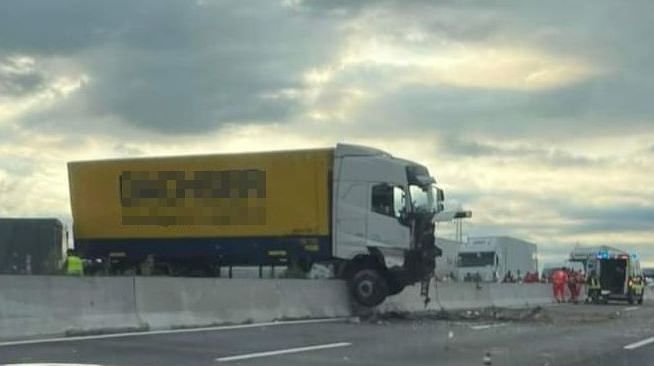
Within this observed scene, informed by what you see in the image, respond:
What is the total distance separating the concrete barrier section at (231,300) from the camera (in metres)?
17.5

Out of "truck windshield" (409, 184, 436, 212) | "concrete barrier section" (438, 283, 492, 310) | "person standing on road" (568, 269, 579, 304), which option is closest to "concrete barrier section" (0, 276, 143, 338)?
"truck windshield" (409, 184, 436, 212)

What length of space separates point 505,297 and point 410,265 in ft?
45.1

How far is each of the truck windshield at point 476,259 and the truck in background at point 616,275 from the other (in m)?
7.05

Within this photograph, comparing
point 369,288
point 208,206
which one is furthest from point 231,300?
point 208,206

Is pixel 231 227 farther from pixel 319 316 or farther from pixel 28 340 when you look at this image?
pixel 28 340

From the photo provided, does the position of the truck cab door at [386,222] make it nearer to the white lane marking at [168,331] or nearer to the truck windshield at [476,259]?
the white lane marking at [168,331]

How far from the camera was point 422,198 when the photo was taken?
1054 inches

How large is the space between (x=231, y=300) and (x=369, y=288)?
5995 millimetres

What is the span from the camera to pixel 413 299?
28.5m

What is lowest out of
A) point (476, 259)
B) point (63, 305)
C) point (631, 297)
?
point (631, 297)

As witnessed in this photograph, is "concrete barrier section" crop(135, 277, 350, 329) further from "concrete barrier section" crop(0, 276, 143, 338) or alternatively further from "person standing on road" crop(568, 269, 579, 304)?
"person standing on road" crop(568, 269, 579, 304)

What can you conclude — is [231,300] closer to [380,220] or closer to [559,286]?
[380,220]

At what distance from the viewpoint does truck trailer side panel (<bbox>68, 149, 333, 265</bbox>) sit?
27172 mm

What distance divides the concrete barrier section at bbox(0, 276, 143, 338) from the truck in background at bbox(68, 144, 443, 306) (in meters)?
9.56
